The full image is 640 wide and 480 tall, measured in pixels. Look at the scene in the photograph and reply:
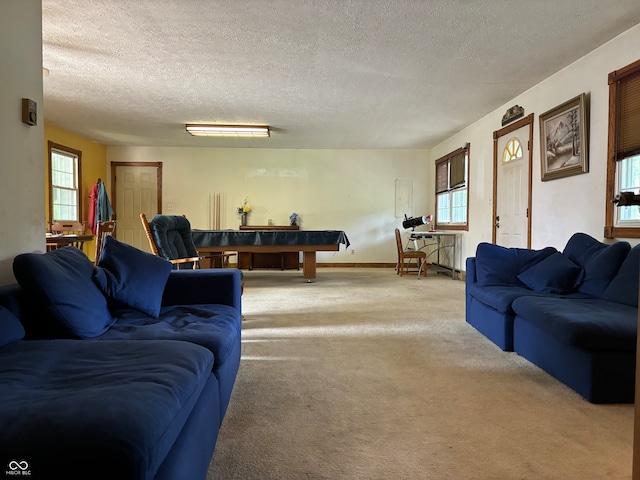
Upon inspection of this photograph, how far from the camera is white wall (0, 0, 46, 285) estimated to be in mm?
2012

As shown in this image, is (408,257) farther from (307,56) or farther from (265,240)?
(307,56)

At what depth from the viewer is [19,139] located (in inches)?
83.9

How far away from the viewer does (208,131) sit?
23.4 ft

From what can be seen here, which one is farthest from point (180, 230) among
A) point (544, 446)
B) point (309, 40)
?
point (544, 446)

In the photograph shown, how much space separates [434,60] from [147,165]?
264 inches

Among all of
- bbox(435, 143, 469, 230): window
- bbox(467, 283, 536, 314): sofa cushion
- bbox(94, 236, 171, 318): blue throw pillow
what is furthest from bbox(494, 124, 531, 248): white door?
bbox(94, 236, 171, 318): blue throw pillow

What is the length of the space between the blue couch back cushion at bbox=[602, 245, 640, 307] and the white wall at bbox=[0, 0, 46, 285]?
365cm

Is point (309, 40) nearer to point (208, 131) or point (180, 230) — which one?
point (180, 230)

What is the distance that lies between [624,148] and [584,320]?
199 cm

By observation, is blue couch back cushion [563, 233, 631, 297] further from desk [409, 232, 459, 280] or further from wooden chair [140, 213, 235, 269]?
desk [409, 232, 459, 280]

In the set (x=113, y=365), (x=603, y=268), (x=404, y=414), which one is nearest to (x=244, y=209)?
(x=603, y=268)

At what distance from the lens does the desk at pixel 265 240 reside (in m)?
6.05

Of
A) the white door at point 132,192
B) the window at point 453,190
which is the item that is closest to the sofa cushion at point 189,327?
the window at point 453,190

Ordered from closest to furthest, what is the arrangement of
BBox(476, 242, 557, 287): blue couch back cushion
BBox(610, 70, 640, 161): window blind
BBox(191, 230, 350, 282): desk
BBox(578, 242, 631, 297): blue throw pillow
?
1. BBox(578, 242, 631, 297): blue throw pillow
2. BBox(610, 70, 640, 161): window blind
3. BBox(476, 242, 557, 287): blue couch back cushion
4. BBox(191, 230, 350, 282): desk
